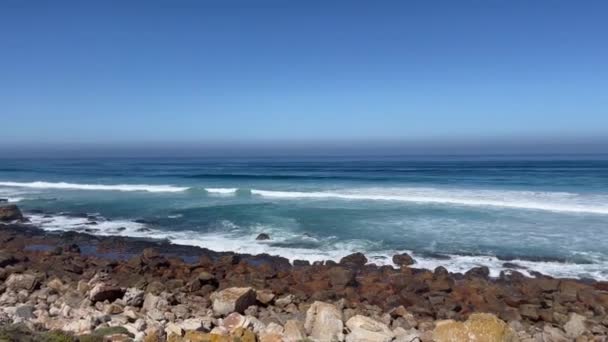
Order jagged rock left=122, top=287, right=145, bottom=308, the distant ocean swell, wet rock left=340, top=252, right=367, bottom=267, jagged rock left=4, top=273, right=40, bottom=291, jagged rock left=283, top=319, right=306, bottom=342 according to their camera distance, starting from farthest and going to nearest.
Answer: the distant ocean swell < wet rock left=340, top=252, right=367, bottom=267 < jagged rock left=4, top=273, right=40, bottom=291 < jagged rock left=122, top=287, right=145, bottom=308 < jagged rock left=283, top=319, right=306, bottom=342

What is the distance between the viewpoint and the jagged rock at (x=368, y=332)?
5.99 metres

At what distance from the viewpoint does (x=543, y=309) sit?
8.06 metres

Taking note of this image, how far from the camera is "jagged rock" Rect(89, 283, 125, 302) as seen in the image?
7.78 meters

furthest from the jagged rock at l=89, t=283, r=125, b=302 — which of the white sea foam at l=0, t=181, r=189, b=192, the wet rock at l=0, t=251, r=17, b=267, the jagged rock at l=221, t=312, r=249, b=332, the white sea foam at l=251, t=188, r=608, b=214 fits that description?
the white sea foam at l=0, t=181, r=189, b=192

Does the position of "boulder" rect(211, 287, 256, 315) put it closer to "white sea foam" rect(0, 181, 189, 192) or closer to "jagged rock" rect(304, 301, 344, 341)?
"jagged rock" rect(304, 301, 344, 341)

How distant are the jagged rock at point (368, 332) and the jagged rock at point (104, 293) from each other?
14.6ft

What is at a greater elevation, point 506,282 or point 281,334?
point 281,334

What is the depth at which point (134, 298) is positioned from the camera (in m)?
7.80

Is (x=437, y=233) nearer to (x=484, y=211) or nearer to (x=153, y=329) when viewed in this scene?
(x=484, y=211)

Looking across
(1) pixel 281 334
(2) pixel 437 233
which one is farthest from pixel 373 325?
(2) pixel 437 233

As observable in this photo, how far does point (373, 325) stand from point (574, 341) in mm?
3297

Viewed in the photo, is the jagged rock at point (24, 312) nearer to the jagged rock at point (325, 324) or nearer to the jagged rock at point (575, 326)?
the jagged rock at point (325, 324)

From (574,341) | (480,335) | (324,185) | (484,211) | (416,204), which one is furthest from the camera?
(324,185)

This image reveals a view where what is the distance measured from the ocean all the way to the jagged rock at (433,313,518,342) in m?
5.46
